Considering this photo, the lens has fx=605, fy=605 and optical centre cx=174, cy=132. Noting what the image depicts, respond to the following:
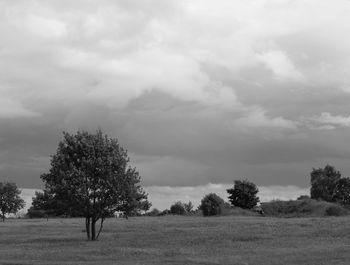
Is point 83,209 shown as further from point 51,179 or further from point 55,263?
point 55,263

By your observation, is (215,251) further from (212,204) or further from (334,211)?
(212,204)

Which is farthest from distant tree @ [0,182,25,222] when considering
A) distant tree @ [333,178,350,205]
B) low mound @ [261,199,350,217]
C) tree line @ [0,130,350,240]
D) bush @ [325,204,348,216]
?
distant tree @ [333,178,350,205]

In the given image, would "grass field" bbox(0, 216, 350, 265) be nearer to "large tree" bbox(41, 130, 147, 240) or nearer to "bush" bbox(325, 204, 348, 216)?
"large tree" bbox(41, 130, 147, 240)

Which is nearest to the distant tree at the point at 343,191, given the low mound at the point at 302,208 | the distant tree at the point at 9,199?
the low mound at the point at 302,208

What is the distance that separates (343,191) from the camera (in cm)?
19888

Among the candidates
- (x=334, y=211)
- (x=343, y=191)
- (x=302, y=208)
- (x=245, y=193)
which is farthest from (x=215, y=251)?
(x=343, y=191)

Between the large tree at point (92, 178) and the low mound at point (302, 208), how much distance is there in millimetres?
75758

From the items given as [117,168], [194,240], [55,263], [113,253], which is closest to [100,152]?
[117,168]

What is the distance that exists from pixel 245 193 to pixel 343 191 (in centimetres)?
3703

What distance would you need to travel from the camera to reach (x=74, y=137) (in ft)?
204

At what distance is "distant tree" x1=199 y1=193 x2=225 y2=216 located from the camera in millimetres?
150250

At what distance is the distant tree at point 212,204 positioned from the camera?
150250 mm

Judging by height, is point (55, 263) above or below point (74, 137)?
below

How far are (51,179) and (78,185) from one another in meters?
3.95
